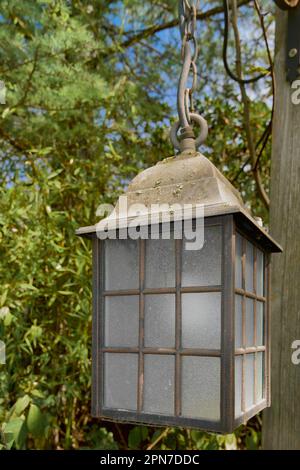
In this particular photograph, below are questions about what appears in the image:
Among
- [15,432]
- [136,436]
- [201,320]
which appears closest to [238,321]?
[201,320]

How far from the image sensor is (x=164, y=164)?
77 centimetres

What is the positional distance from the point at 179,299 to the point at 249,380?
22cm

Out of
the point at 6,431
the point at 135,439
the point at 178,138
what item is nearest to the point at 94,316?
the point at 178,138

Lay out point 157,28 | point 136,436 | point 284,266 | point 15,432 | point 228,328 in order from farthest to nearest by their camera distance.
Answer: point 157,28 → point 136,436 → point 15,432 → point 284,266 → point 228,328

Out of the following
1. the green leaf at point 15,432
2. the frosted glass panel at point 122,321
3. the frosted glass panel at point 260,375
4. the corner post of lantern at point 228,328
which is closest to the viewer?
the corner post of lantern at point 228,328

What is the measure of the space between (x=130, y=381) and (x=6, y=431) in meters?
0.81

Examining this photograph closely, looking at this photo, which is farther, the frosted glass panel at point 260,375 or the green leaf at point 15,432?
the green leaf at point 15,432

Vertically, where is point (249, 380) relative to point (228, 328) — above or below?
below

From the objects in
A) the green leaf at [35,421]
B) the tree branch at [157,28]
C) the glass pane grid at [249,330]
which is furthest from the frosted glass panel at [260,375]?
the tree branch at [157,28]

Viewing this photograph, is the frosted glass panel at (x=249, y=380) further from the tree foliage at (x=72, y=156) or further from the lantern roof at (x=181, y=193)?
the tree foliage at (x=72, y=156)

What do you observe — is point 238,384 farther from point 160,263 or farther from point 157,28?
point 157,28

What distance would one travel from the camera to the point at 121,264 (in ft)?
2.42

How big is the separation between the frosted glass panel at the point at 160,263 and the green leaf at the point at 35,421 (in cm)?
100

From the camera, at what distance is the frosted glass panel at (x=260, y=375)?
2.66ft
